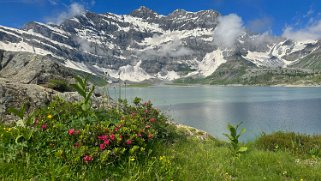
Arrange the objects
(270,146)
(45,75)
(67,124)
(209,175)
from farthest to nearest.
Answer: (45,75) → (270,146) → (67,124) → (209,175)

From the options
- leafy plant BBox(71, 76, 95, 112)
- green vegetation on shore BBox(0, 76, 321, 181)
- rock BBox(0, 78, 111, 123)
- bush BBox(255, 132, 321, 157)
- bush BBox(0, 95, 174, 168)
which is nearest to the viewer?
green vegetation on shore BBox(0, 76, 321, 181)

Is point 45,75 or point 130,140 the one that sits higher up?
point 45,75

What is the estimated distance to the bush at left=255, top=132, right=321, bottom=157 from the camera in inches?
504

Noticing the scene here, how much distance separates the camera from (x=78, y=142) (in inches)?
256

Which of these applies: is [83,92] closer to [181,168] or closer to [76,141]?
[76,141]

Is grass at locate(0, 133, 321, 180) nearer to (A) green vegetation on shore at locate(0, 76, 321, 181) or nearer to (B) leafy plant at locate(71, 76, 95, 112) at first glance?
(A) green vegetation on shore at locate(0, 76, 321, 181)

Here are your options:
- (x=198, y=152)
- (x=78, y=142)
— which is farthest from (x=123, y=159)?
(x=198, y=152)

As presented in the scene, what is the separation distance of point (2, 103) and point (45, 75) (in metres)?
13.9

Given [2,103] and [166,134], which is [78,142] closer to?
[166,134]

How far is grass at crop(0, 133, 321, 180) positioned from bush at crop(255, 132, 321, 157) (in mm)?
1228

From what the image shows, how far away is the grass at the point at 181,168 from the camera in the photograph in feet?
19.1

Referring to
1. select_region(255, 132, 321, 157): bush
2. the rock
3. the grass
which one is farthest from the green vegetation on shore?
the rock

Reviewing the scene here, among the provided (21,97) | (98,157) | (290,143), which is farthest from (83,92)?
(290,143)

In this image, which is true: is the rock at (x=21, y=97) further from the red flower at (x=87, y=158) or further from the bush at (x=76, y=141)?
the red flower at (x=87, y=158)
